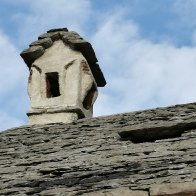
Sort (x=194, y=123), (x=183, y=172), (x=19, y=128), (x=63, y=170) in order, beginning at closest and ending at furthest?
(x=183, y=172) → (x=63, y=170) → (x=194, y=123) → (x=19, y=128)

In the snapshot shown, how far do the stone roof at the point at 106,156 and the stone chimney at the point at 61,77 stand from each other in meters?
0.75

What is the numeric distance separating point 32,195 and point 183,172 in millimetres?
1205

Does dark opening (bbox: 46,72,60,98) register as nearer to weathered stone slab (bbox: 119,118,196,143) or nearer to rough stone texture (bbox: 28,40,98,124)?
rough stone texture (bbox: 28,40,98,124)

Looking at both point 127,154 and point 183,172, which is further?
point 127,154

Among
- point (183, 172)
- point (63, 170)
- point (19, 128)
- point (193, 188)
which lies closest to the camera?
point (193, 188)

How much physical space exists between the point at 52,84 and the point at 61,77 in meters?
0.24

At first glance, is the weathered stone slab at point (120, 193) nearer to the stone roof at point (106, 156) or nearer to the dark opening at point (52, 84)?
the stone roof at point (106, 156)

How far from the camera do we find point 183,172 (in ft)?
17.2

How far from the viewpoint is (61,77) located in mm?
9141

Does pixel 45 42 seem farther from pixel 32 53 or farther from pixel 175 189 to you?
pixel 175 189

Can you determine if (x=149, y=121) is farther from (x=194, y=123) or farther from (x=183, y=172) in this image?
(x=183, y=172)

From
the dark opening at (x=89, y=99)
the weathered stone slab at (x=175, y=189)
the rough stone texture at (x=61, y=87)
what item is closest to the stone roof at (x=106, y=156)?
the weathered stone slab at (x=175, y=189)

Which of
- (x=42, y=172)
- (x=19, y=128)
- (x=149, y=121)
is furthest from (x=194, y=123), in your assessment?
(x=19, y=128)

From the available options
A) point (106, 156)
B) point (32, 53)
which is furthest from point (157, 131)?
point (32, 53)
